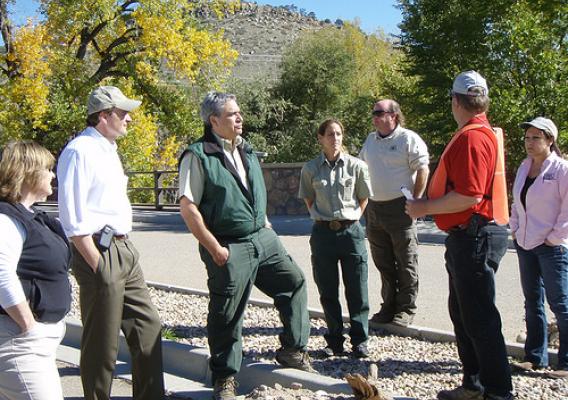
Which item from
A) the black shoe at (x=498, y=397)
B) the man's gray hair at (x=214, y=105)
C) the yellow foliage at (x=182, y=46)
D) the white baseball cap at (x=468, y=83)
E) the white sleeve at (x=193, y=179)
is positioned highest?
the yellow foliage at (x=182, y=46)

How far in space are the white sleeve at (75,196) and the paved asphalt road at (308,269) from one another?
153 inches

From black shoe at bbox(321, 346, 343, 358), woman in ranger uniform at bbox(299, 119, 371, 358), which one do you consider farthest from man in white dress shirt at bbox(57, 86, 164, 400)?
woman in ranger uniform at bbox(299, 119, 371, 358)

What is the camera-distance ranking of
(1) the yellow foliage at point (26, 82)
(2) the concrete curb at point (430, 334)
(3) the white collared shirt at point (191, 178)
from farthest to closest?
1. (1) the yellow foliage at point (26, 82)
2. (2) the concrete curb at point (430, 334)
3. (3) the white collared shirt at point (191, 178)

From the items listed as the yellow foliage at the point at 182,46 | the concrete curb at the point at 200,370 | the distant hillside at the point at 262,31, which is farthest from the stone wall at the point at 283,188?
the distant hillside at the point at 262,31

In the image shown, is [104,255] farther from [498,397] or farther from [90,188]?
[498,397]

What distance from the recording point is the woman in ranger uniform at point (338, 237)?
18.8 ft

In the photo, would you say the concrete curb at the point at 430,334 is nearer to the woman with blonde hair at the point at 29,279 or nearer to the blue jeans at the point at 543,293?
the blue jeans at the point at 543,293

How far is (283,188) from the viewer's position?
19.6 m

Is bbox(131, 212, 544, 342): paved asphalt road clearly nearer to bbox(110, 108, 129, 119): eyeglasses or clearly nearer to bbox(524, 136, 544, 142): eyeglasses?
bbox(524, 136, 544, 142): eyeglasses

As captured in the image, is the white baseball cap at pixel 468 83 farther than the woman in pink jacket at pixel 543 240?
No

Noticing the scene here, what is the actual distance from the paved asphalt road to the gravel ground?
866 mm

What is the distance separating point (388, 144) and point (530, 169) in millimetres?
1419

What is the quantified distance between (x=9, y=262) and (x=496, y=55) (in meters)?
15.2

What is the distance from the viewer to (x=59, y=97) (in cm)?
1636
